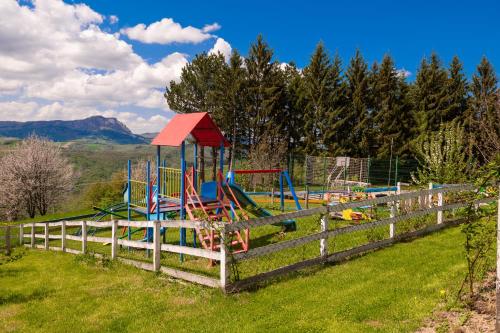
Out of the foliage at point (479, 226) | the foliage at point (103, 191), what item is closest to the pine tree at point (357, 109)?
the foliage at point (103, 191)

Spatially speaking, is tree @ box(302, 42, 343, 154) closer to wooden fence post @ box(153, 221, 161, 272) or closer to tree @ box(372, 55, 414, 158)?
tree @ box(372, 55, 414, 158)

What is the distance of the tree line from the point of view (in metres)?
43.6

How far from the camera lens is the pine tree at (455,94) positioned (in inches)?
1692

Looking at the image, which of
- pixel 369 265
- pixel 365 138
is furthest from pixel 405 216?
pixel 365 138

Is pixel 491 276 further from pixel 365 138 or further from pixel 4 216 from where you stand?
pixel 4 216

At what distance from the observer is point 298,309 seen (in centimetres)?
605

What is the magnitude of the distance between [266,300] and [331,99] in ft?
133

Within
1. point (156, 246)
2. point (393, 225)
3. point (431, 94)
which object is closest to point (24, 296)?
point (156, 246)

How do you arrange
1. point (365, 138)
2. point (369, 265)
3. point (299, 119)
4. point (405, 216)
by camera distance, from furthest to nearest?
1. point (299, 119)
2. point (365, 138)
3. point (405, 216)
4. point (369, 265)

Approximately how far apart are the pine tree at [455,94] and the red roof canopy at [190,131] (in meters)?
36.8

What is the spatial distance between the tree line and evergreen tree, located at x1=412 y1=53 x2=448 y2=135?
4.2 inches

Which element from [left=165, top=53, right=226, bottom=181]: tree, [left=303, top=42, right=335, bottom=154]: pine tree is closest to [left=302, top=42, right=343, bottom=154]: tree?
[left=303, top=42, right=335, bottom=154]: pine tree

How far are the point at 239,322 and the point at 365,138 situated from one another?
40.7 metres

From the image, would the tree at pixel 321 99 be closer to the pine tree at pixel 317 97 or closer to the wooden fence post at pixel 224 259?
the pine tree at pixel 317 97
